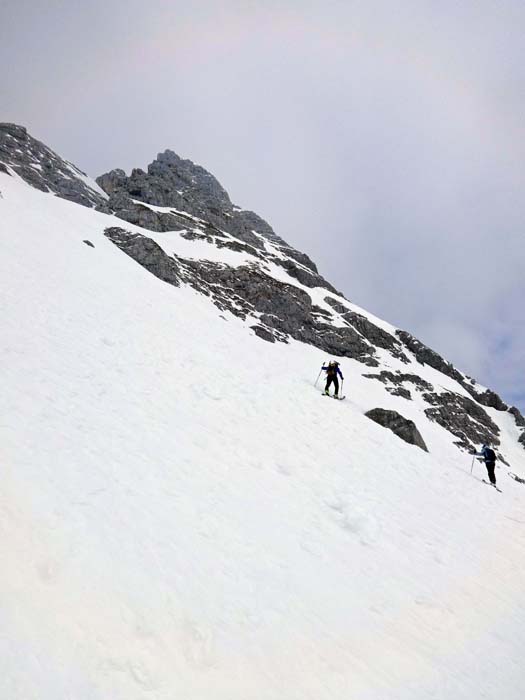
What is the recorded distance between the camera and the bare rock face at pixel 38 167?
8914 cm

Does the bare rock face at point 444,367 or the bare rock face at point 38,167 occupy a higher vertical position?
the bare rock face at point 38,167

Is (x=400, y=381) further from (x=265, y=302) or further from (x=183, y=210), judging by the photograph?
(x=183, y=210)

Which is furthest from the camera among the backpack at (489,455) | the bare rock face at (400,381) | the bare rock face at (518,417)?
the bare rock face at (518,417)

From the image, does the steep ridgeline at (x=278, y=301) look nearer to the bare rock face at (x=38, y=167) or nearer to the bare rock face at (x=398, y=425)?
the bare rock face at (x=38, y=167)

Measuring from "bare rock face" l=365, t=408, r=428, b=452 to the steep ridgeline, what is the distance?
74.4ft

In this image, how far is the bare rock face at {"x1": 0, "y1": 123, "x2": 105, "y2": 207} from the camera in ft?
292

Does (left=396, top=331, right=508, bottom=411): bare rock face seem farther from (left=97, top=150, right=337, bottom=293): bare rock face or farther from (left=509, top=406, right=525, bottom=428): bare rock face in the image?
(left=97, top=150, right=337, bottom=293): bare rock face

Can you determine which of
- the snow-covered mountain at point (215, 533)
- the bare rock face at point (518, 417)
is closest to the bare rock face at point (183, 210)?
the bare rock face at point (518, 417)

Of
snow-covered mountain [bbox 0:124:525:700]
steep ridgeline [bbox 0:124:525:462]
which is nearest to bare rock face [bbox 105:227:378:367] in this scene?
steep ridgeline [bbox 0:124:525:462]

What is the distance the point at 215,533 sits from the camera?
5812mm

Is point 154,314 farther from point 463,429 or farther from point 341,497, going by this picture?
point 463,429

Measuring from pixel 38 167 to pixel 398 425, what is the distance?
11476cm

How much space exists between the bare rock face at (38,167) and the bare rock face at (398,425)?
305 ft

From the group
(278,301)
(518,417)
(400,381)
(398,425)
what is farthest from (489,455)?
(518,417)
